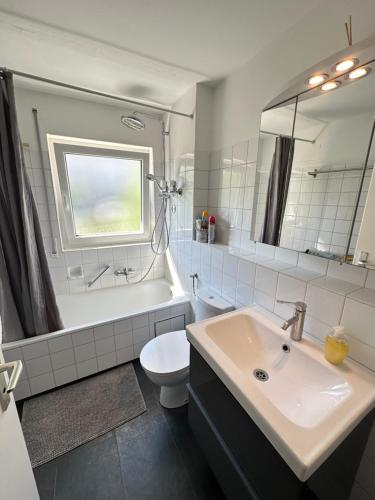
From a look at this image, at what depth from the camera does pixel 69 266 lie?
2188 millimetres

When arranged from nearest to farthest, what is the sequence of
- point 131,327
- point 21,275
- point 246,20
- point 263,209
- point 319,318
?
1. point 319,318
2. point 246,20
3. point 263,209
4. point 21,275
5. point 131,327

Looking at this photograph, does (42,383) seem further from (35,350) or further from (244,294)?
(244,294)

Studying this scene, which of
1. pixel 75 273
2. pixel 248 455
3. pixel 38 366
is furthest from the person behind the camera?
pixel 75 273

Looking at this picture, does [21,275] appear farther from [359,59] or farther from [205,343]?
[359,59]

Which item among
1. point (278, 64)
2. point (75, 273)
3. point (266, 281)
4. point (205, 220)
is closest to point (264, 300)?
point (266, 281)

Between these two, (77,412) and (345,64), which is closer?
(345,64)

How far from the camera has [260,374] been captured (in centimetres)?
93

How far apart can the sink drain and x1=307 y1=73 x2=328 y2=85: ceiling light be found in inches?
51.9

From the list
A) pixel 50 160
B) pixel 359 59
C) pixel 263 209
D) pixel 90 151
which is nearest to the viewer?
pixel 359 59

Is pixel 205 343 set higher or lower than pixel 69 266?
higher

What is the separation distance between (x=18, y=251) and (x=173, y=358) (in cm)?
124

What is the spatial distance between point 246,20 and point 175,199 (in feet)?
4.33

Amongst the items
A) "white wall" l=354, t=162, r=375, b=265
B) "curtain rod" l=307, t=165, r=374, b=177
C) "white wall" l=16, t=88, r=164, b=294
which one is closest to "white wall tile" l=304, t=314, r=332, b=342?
"white wall" l=354, t=162, r=375, b=265

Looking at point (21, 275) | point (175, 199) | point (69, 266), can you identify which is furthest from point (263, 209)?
point (69, 266)
